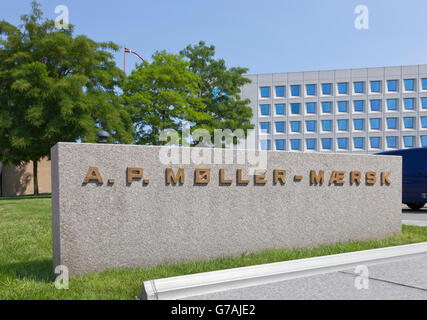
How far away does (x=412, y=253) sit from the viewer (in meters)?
6.14

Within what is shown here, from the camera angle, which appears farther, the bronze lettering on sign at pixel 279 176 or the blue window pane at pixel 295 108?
the blue window pane at pixel 295 108

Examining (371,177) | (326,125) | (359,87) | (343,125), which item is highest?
(359,87)

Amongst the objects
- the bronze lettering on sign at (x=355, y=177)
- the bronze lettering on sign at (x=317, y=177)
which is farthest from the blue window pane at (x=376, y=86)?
the bronze lettering on sign at (x=317, y=177)

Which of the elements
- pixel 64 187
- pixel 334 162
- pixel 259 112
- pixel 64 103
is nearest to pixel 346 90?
pixel 259 112

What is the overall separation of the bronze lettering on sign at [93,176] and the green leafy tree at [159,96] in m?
24.5

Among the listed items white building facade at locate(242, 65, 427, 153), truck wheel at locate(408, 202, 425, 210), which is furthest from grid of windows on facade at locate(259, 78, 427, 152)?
truck wheel at locate(408, 202, 425, 210)

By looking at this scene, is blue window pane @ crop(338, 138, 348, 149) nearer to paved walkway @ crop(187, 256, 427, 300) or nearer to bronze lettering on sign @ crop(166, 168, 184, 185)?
paved walkway @ crop(187, 256, 427, 300)

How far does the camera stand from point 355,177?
7.59 meters

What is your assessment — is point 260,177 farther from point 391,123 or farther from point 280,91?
point 391,123

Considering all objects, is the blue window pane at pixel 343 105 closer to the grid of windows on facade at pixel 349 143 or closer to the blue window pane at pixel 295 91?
the grid of windows on facade at pixel 349 143

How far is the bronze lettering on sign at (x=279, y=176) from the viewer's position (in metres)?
6.67

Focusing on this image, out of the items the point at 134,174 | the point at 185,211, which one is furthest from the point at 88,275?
the point at 185,211

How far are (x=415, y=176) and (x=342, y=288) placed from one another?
1189 cm

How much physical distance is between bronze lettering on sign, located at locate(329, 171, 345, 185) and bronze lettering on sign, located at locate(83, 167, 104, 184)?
424 cm
